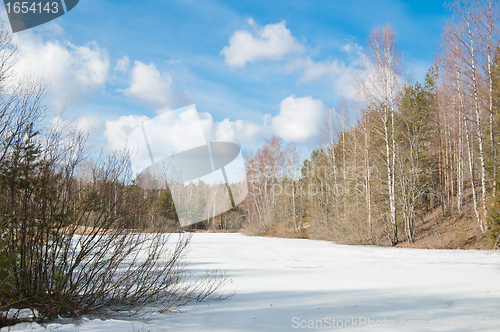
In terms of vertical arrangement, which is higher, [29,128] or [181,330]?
[29,128]

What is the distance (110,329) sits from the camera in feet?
11.7

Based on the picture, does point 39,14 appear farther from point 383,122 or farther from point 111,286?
point 383,122

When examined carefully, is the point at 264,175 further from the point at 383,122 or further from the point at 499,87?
the point at 499,87

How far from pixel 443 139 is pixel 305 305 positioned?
21.8m

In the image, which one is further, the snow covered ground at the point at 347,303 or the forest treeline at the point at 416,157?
→ the forest treeline at the point at 416,157

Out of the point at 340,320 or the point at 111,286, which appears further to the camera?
the point at 111,286

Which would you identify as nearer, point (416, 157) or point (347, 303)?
point (347, 303)

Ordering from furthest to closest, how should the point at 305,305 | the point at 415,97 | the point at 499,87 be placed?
Result: 1. the point at 415,97
2. the point at 499,87
3. the point at 305,305

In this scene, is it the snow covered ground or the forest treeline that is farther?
the forest treeline

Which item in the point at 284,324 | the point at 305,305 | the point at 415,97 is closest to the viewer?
the point at 284,324

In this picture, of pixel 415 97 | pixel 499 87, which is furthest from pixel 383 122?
pixel 415 97

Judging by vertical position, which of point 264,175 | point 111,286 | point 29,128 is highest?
point 264,175

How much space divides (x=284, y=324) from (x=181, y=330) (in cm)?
127

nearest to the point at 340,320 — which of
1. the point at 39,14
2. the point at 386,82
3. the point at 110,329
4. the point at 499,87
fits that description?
the point at 110,329
